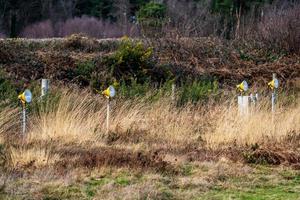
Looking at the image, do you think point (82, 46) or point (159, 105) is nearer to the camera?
point (159, 105)

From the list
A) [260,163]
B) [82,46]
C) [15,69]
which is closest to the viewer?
[260,163]

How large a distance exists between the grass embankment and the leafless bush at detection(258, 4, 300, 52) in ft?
33.1

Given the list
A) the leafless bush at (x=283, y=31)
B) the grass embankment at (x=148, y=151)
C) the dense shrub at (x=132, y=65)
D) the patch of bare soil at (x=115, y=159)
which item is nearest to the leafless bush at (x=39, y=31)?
the leafless bush at (x=283, y=31)

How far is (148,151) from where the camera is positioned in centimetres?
766

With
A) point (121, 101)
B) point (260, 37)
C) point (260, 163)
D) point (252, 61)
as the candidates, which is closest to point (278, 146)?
point (260, 163)

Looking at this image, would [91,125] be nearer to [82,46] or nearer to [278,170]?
[278,170]

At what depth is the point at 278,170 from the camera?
709 centimetres

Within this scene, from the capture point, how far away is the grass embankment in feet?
18.7

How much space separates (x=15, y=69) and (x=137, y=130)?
784 centimetres

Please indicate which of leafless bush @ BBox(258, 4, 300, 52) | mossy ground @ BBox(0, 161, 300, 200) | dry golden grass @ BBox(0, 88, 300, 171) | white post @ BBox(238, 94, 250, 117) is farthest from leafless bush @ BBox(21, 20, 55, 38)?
mossy ground @ BBox(0, 161, 300, 200)

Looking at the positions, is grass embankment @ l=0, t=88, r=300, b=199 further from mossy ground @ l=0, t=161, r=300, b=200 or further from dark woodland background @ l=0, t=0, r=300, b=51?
dark woodland background @ l=0, t=0, r=300, b=51

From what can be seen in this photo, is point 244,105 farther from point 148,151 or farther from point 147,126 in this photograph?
point 148,151

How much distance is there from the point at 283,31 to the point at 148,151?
14.6 meters

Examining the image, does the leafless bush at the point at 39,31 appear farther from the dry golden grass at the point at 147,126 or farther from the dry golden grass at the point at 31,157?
the dry golden grass at the point at 31,157
